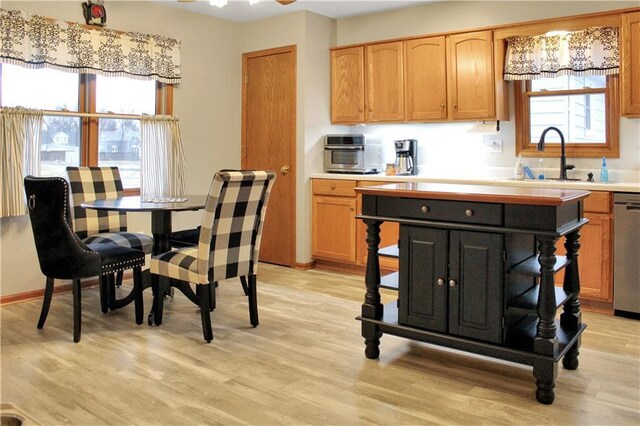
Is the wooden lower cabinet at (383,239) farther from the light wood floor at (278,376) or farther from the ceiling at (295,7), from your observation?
the ceiling at (295,7)

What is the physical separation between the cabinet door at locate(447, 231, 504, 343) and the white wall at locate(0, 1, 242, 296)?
10.4 ft

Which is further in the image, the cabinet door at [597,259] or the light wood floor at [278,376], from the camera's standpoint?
the cabinet door at [597,259]

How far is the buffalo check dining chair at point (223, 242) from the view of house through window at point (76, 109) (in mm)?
1587

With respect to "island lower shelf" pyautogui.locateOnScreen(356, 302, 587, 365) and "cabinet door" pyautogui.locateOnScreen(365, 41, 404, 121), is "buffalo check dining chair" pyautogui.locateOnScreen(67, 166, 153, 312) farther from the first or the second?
"cabinet door" pyautogui.locateOnScreen(365, 41, 404, 121)

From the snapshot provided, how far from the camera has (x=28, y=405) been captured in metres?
2.47

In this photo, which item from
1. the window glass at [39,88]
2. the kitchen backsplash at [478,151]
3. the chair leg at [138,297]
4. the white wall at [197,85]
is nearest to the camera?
the chair leg at [138,297]

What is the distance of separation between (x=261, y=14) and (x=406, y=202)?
11.0ft

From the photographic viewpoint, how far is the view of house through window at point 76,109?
4.23 m

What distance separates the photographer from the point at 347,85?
549 centimetres

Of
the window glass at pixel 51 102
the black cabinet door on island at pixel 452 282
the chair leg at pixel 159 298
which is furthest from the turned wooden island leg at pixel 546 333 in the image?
the window glass at pixel 51 102

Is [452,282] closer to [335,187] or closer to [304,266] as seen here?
[335,187]

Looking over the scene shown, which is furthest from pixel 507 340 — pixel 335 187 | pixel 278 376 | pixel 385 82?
pixel 385 82

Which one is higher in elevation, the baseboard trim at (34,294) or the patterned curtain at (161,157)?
the patterned curtain at (161,157)

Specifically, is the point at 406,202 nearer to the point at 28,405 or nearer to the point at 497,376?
the point at 497,376
